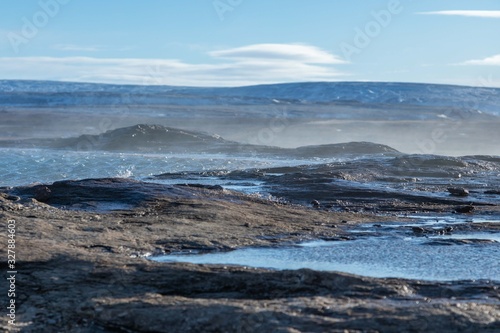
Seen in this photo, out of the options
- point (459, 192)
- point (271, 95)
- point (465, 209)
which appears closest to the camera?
point (465, 209)

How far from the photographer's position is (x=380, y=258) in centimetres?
835

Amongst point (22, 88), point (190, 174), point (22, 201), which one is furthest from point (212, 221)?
point (22, 88)

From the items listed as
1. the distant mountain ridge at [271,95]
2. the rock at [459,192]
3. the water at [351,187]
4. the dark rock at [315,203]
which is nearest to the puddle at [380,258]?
the water at [351,187]

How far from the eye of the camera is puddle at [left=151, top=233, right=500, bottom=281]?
7.59 meters

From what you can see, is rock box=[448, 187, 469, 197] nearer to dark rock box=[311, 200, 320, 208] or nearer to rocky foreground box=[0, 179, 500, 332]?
dark rock box=[311, 200, 320, 208]

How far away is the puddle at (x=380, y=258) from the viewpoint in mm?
7594

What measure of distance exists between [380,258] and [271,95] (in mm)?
101227

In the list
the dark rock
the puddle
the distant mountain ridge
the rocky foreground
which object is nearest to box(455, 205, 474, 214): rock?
the dark rock

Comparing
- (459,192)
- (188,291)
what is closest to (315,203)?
(459,192)

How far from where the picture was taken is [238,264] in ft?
24.9

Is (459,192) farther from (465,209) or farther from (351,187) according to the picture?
(465,209)

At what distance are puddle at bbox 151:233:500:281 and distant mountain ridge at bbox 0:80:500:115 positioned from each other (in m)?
74.8

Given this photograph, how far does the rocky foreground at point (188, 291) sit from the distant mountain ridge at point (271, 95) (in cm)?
7444

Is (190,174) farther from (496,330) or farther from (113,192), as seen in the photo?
(496,330)
